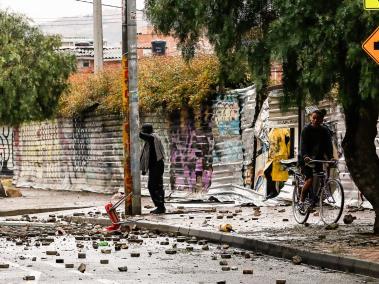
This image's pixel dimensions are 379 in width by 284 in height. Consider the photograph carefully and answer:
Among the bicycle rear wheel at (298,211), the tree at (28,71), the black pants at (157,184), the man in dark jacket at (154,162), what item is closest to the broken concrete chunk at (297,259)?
the bicycle rear wheel at (298,211)

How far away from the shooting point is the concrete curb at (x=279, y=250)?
1146 cm

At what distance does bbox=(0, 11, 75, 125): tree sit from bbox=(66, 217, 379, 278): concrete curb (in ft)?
47.4

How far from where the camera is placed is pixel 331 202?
52.4ft

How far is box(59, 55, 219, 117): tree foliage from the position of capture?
83.0ft

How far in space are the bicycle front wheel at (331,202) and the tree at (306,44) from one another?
153 cm

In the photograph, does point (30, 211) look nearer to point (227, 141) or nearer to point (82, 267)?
point (227, 141)

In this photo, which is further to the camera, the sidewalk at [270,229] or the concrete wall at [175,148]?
the concrete wall at [175,148]

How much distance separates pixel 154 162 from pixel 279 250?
7126 mm

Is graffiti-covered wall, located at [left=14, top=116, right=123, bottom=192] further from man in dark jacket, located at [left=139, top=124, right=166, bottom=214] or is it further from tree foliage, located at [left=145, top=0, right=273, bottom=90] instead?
tree foliage, located at [left=145, top=0, right=273, bottom=90]

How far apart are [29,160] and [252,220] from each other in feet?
72.3

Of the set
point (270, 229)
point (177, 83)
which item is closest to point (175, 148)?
point (177, 83)

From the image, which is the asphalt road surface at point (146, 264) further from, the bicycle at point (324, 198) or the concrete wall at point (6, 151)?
the concrete wall at point (6, 151)

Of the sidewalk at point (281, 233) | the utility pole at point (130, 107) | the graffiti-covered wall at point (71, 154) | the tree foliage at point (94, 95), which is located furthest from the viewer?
the graffiti-covered wall at point (71, 154)

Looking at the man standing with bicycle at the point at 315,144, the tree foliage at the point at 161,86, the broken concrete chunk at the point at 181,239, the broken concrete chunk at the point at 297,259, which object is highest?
the tree foliage at the point at 161,86
